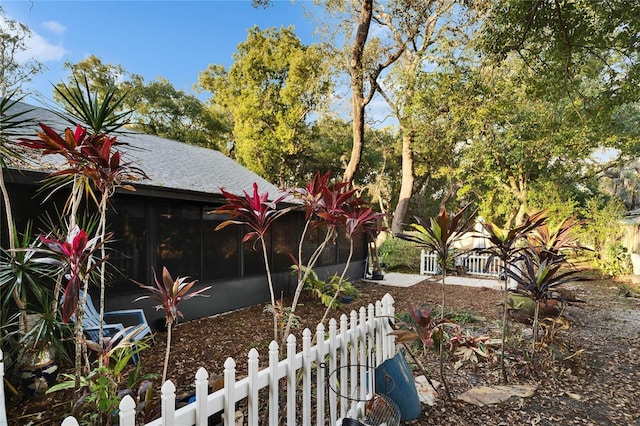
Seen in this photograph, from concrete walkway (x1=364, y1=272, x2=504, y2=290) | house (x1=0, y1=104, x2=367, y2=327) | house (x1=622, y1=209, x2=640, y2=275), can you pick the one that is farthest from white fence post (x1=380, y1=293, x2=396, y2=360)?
house (x1=622, y1=209, x2=640, y2=275)

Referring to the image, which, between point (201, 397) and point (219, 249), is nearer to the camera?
point (201, 397)

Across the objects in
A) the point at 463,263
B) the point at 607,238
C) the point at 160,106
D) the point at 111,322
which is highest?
the point at 160,106

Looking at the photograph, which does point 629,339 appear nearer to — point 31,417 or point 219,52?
point 31,417

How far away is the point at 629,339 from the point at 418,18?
7.66 m

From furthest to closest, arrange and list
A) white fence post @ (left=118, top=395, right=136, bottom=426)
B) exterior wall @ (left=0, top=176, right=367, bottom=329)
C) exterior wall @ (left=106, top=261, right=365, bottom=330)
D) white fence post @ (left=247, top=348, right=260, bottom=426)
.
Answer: exterior wall @ (left=106, top=261, right=365, bottom=330), exterior wall @ (left=0, top=176, right=367, bottom=329), white fence post @ (left=247, top=348, right=260, bottom=426), white fence post @ (left=118, top=395, right=136, bottom=426)

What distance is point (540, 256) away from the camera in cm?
350

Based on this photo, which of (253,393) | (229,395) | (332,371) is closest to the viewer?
(229,395)

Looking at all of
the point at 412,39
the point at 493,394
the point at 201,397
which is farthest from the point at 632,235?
the point at 201,397

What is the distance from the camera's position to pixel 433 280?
1030 centimetres

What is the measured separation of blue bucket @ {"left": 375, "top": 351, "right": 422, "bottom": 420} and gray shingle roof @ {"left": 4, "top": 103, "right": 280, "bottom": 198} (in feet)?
11.0

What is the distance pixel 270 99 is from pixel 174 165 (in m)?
11.2

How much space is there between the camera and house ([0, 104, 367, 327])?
4.27 meters

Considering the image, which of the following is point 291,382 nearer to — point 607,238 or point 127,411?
point 127,411

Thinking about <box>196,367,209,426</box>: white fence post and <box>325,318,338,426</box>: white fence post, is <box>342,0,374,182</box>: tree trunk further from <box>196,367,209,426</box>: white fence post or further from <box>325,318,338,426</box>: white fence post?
<box>196,367,209,426</box>: white fence post
